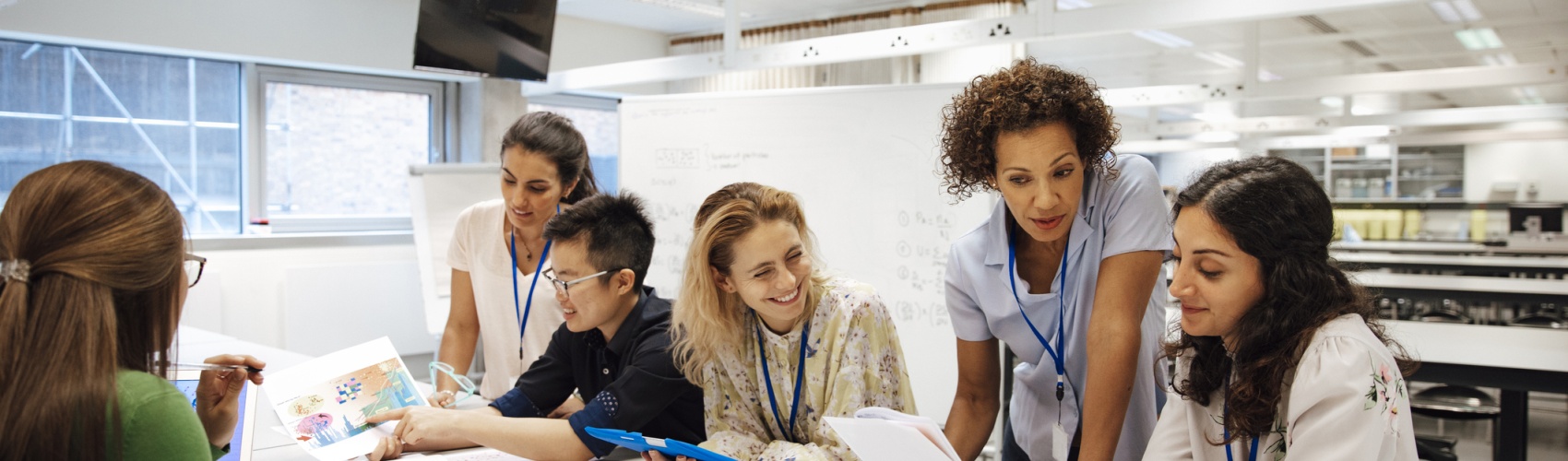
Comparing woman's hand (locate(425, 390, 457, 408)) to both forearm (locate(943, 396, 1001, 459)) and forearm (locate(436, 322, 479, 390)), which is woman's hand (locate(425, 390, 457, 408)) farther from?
forearm (locate(943, 396, 1001, 459))

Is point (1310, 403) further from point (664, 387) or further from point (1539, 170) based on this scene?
point (1539, 170)

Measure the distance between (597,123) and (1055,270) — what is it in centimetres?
561

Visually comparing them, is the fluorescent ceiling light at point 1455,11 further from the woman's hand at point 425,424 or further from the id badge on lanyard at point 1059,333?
the woman's hand at point 425,424

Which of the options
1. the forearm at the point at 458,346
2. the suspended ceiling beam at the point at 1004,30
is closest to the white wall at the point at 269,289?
the suspended ceiling beam at the point at 1004,30

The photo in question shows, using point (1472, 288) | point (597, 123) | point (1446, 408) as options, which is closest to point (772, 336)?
point (1446, 408)

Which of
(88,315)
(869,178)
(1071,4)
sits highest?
(1071,4)

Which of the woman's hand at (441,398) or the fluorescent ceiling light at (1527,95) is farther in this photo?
the fluorescent ceiling light at (1527,95)

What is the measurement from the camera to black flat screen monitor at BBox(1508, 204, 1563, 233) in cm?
722

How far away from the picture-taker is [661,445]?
1.44m

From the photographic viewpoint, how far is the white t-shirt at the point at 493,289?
2.35 m

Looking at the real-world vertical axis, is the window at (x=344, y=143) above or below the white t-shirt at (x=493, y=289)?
above

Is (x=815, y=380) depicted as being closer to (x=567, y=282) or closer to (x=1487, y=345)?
(x=567, y=282)

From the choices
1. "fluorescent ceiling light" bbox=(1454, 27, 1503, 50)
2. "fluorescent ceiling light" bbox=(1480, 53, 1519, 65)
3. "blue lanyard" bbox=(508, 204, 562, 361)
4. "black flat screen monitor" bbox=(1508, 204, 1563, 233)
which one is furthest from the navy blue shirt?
"fluorescent ceiling light" bbox=(1480, 53, 1519, 65)

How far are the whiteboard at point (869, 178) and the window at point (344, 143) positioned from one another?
2.32 meters
